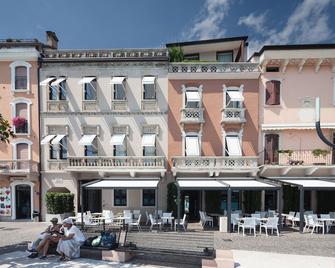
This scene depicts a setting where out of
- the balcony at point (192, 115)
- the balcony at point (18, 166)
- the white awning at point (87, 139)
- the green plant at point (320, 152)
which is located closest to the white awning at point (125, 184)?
the white awning at point (87, 139)

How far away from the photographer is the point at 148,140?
18.0 m

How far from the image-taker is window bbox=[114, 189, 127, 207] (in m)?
18.8

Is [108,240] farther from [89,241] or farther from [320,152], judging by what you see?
[320,152]

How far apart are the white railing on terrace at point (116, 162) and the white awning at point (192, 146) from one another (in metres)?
2.04

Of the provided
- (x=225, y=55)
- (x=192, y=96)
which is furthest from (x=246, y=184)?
(x=225, y=55)

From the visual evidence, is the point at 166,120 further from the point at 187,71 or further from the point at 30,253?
the point at 30,253

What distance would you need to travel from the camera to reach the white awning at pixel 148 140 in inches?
697

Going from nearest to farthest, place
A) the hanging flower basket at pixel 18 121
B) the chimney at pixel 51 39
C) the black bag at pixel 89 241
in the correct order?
the black bag at pixel 89 241, the hanging flower basket at pixel 18 121, the chimney at pixel 51 39

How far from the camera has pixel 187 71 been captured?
18516 millimetres

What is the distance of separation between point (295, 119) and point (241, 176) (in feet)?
19.9

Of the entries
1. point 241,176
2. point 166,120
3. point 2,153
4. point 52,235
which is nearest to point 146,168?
point 166,120

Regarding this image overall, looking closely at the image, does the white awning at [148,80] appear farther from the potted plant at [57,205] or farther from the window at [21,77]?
the potted plant at [57,205]

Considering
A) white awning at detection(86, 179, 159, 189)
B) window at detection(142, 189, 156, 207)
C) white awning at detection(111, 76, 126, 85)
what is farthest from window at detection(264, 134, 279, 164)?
white awning at detection(111, 76, 126, 85)

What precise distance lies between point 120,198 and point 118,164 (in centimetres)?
294
